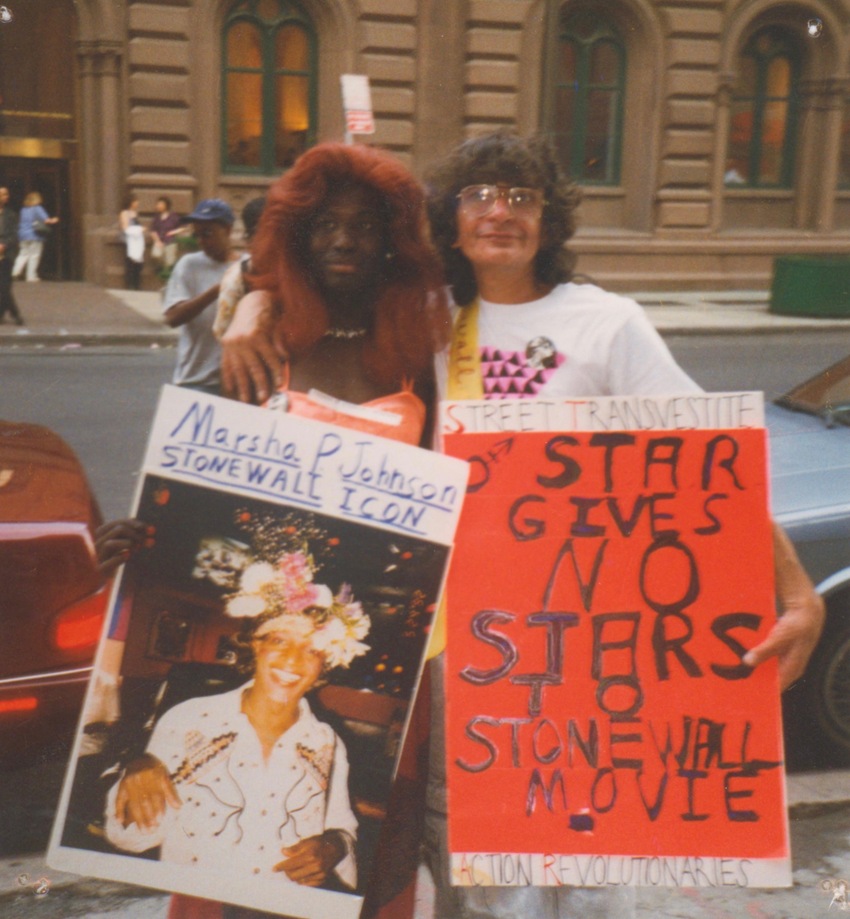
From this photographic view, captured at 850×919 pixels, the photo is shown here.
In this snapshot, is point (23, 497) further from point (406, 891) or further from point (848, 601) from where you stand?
point (848, 601)

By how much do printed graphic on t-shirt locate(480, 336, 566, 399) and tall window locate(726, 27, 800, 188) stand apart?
1872 cm

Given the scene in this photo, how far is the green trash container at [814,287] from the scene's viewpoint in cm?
1680

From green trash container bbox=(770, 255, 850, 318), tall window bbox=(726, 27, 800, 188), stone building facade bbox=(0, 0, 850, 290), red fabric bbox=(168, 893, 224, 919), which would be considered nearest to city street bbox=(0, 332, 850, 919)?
red fabric bbox=(168, 893, 224, 919)

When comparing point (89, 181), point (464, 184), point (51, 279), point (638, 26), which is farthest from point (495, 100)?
point (464, 184)

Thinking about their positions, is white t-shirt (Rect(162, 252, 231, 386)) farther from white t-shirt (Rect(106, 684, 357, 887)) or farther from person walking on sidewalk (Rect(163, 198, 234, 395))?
white t-shirt (Rect(106, 684, 357, 887))

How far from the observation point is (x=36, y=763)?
325cm

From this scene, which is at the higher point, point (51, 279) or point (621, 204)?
point (621, 204)

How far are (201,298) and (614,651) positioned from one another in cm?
371

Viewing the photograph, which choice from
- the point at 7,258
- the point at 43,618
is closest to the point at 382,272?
the point at 43,618

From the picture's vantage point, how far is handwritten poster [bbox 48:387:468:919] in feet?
6.80

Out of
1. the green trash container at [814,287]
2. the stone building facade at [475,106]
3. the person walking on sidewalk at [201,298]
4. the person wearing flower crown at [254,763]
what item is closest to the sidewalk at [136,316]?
the green trash container at [814,287]

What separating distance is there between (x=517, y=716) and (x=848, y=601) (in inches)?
82.5

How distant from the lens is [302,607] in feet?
6.85

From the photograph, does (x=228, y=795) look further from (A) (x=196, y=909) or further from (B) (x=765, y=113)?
(B) (x=765, y=113)
